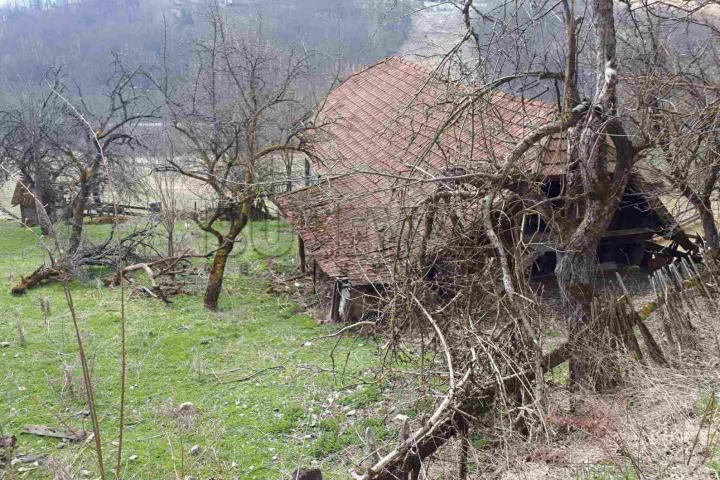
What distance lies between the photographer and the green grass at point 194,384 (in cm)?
704

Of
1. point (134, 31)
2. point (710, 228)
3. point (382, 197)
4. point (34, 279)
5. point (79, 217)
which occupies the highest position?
point (134, 31)

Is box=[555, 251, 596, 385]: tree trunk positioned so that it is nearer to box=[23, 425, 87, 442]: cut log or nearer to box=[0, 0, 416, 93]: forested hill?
box=[23, 425, 87, 442]: cut log

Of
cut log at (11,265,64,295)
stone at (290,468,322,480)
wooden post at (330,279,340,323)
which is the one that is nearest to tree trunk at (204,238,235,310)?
wooden post at (330,279,340,323)

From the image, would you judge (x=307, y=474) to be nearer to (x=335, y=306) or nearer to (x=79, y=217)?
(x=335, y=306)

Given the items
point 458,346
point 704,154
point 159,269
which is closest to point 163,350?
point 159,269

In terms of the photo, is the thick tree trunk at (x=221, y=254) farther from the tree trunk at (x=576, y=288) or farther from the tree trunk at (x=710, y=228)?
→ the tree trunk at (x=710, y=228)

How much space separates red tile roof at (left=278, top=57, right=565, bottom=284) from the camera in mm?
7359

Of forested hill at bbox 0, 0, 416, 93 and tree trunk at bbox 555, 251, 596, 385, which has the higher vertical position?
forested hill at bbox 0, 0, 416, 93

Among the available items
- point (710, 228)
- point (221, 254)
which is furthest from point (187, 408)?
point (710, 228)

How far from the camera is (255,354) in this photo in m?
10.5

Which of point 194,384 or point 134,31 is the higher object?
point 134,31

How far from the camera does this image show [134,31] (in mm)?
43500

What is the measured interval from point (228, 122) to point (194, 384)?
615 cm

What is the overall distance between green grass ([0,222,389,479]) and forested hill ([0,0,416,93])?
19482 mm
